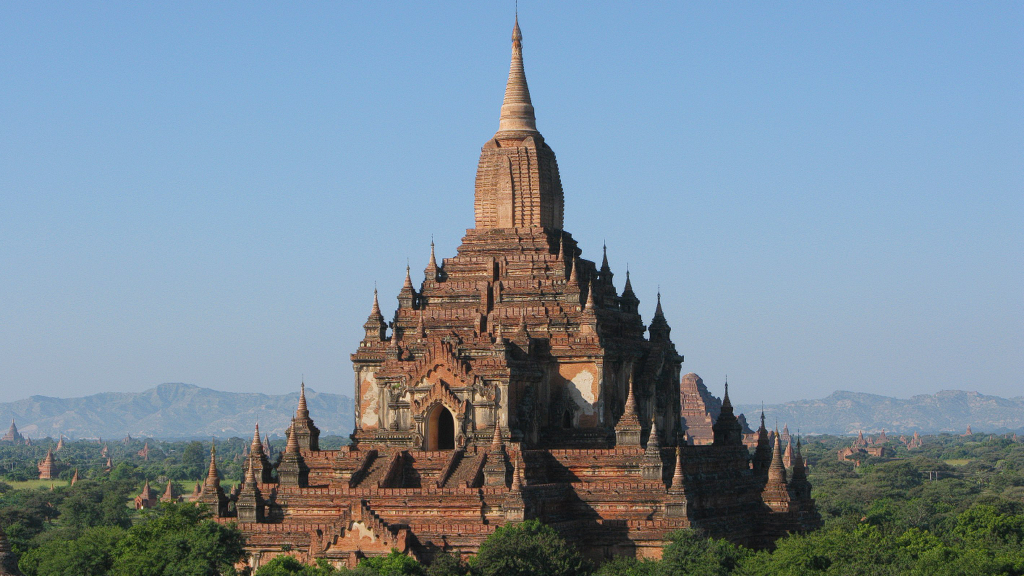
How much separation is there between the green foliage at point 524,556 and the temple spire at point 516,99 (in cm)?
1936

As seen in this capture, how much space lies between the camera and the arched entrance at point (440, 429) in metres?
58.4

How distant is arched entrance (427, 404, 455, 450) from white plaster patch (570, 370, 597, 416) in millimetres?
4215

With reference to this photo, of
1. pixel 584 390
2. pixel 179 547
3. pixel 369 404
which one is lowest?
pixel 179 547

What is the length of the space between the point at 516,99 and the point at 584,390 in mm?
11742

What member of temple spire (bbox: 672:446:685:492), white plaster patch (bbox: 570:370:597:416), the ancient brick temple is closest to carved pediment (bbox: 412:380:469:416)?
the ancient brick temple

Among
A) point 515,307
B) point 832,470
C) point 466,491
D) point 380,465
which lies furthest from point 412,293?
point 832,470

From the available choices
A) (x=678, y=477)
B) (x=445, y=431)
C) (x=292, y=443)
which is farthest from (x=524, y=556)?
(x=292, y=443)

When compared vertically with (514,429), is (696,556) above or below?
below

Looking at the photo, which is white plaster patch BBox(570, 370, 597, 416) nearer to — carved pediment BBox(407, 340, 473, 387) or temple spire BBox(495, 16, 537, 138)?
carved pediment BBox(407, 340, 473, 387)

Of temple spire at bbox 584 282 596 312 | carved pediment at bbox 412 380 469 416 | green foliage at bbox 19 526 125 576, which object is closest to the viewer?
green foliage at bbox 19 526 125 576

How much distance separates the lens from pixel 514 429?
57.2 metres

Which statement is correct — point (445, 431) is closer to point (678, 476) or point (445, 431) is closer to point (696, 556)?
point (678, 476)

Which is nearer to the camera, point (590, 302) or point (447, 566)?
point (447, 566)

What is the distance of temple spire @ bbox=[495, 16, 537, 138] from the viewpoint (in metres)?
64.9
